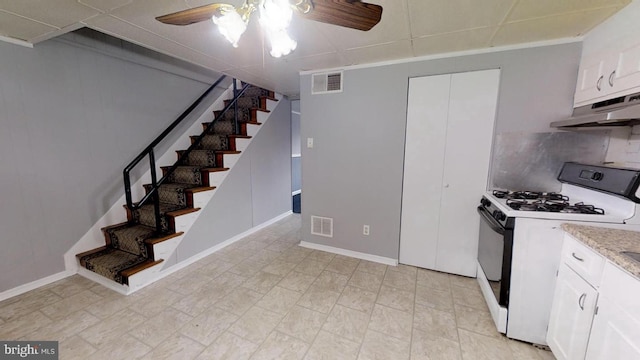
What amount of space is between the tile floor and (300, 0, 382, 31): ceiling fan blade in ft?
6.50

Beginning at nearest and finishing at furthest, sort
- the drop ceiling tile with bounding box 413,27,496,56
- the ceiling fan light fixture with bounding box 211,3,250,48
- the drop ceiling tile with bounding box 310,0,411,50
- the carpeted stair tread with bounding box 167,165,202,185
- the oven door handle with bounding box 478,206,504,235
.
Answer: the ceiling fan light fixture with bounding box 211,3,250,48 → the drop ceiling tile with bounding box 310,0,411,50 → the oven door handle with bounding box 478,206,504,235 → the drop ceiling tile with bounding box 413,27,496,56 → the carpeted stair tread with bounding box 167,165,202,185

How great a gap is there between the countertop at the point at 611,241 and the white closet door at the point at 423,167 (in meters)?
1.15

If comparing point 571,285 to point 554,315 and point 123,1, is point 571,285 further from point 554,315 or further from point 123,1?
point 123,1

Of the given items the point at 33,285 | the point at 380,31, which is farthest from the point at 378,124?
the point at 33,285

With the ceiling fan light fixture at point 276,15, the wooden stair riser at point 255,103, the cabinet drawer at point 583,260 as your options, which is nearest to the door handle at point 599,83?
the cabinet drawer at point 583,260

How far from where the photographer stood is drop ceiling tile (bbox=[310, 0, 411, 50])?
1595mm

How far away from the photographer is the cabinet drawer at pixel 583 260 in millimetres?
1196

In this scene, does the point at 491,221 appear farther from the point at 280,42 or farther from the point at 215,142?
the point at 215,142

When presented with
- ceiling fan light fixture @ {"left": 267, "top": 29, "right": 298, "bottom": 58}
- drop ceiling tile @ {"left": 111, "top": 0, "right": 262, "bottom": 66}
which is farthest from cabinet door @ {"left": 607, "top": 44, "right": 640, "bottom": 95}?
drop ceiling tile @ {"left": 111, "top": 0, "right": 262, "bottom": 66}

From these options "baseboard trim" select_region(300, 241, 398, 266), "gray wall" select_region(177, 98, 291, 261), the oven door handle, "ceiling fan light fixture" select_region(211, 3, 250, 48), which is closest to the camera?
"ceiling fan light fixture" select_region(211, 3, 250, 48)

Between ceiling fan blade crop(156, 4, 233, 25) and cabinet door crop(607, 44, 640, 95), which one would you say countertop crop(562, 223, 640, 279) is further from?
ceiling fan blade crop(156, 4, 233, 25)

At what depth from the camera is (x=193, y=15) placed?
1.20 meters

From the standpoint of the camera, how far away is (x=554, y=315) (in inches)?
59.3

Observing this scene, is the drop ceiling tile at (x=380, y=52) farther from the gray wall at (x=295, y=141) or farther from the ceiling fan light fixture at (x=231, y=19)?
the gray wall at (x=295, y=141)
